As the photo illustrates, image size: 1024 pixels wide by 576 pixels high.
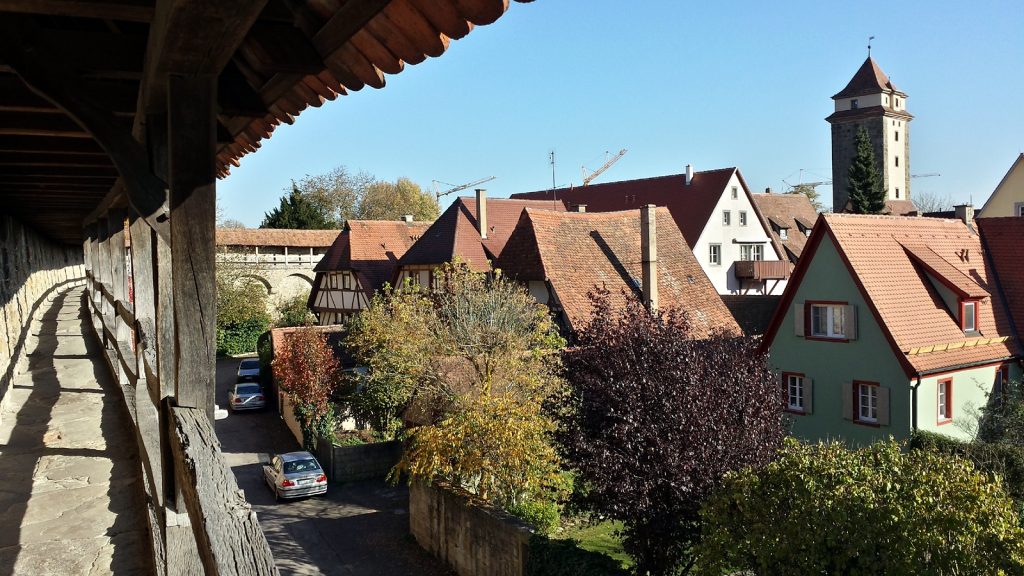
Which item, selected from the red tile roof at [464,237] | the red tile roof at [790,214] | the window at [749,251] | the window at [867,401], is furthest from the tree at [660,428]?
the red tile roof at [790,214]

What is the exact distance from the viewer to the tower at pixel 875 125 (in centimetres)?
8062

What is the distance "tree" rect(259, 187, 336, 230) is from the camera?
61969mm

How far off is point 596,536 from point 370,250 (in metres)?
25.7

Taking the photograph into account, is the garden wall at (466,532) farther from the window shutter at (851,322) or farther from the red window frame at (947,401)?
the red window frame at (947,401)

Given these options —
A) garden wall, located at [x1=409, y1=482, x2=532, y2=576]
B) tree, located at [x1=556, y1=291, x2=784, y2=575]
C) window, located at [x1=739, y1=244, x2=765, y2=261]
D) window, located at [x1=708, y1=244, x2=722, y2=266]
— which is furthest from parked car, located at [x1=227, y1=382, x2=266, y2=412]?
window, located at [x1=739, y1=244, x2=765, y2=261]

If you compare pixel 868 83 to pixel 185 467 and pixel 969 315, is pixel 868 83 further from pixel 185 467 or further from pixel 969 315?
pixel 185 467

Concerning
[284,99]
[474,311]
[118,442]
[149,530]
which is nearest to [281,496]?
[474,311]

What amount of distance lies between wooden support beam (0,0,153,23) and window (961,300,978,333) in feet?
78.5

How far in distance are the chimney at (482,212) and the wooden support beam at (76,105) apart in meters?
31.2

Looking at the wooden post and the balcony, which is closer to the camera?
the wooden post

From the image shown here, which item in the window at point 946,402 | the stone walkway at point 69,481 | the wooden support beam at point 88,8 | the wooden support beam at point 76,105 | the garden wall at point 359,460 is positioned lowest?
the garden wall at point 359,460

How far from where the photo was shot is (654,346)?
1380 centimetres

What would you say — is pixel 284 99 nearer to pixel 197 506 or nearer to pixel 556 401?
pixel 197 506

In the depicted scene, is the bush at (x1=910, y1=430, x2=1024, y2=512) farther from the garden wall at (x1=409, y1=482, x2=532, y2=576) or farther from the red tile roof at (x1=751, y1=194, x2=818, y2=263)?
the red tile roof at (x1=751, y1=194, x2=818, y2=263)
